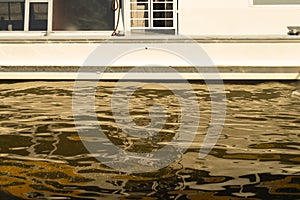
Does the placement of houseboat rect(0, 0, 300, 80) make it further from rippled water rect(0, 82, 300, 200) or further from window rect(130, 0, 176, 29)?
rippled water rect(0, 82, 300, 200)

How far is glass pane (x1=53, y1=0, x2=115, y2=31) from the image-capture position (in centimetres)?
969

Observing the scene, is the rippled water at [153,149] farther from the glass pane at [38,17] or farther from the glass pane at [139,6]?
the glass pane at [139,6]

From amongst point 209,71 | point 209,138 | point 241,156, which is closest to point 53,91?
point 209,71

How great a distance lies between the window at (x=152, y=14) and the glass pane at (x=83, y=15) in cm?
43

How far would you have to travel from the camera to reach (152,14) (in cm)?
1006

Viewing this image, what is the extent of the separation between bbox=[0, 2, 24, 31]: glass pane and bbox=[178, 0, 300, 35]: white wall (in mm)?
2724

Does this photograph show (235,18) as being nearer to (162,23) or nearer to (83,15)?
(162,23)

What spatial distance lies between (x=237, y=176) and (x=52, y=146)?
1.90 meters

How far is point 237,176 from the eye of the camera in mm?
4465

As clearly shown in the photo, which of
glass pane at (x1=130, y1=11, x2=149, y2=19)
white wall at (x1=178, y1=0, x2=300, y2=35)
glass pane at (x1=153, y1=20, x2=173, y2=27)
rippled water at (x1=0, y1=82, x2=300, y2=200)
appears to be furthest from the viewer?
glass pane at (x1=153, y1=20, x2=173, y2=27)

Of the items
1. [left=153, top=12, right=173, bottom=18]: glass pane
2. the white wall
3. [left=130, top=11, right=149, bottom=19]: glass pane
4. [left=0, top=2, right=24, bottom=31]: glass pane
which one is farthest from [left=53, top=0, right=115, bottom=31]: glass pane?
the white wall

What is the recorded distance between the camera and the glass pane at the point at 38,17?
9758 millimetres

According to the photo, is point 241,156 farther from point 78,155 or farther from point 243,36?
point 243,36

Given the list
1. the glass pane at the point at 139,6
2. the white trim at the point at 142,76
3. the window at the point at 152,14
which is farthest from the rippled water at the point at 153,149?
the glass pane at the point at 139,6
